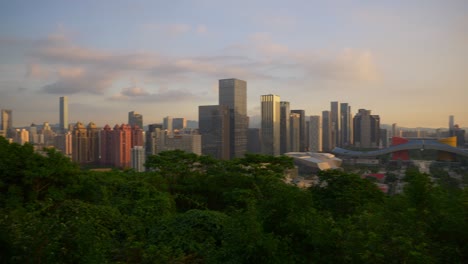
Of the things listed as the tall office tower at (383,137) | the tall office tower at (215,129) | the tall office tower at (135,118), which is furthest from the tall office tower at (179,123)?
the tall office tower at (383,137)

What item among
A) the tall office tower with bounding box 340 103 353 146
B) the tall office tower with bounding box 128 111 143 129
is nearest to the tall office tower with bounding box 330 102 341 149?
the tall office tower with bounding box 340 103 353 146

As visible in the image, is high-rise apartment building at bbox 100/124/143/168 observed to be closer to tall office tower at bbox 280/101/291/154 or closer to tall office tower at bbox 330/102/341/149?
tall office tower at bbox 280/101/291/154

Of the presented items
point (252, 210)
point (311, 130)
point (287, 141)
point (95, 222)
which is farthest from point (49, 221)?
point (311, 130)

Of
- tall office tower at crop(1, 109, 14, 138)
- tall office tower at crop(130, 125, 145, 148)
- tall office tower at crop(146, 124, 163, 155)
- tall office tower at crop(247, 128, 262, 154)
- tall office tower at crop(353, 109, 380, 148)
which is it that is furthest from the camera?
tall office tower at crop(353, 109, 380, 148)

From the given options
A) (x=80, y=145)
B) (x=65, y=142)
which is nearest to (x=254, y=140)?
(x=80, y=145)

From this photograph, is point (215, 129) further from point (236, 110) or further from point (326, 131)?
point (326, 131)

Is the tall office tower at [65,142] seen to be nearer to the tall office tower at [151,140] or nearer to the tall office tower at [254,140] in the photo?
the tall office tower at [151,140]
